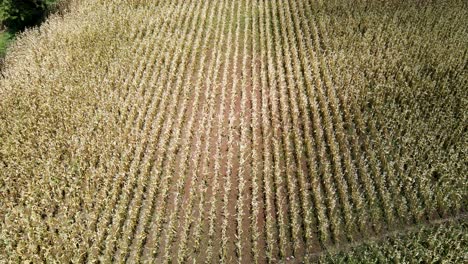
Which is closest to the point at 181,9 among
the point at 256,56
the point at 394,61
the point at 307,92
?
the point at 256,56

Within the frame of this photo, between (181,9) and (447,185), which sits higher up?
(181,9)

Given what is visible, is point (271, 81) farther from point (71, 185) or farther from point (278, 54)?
point (71, 185)

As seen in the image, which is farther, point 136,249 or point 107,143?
point 107,143

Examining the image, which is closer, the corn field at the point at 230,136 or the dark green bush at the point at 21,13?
the corn field at the point at 230,136

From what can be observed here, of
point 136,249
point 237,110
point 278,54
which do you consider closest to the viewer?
point 136,249

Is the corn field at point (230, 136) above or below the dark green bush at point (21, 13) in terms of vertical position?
below

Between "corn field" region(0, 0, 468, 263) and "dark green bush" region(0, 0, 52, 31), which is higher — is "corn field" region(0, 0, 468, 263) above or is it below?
below

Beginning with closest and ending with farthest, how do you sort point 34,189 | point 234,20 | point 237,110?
point 34,189
point 237,110
point 234,20

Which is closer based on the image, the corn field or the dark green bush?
the corn field
